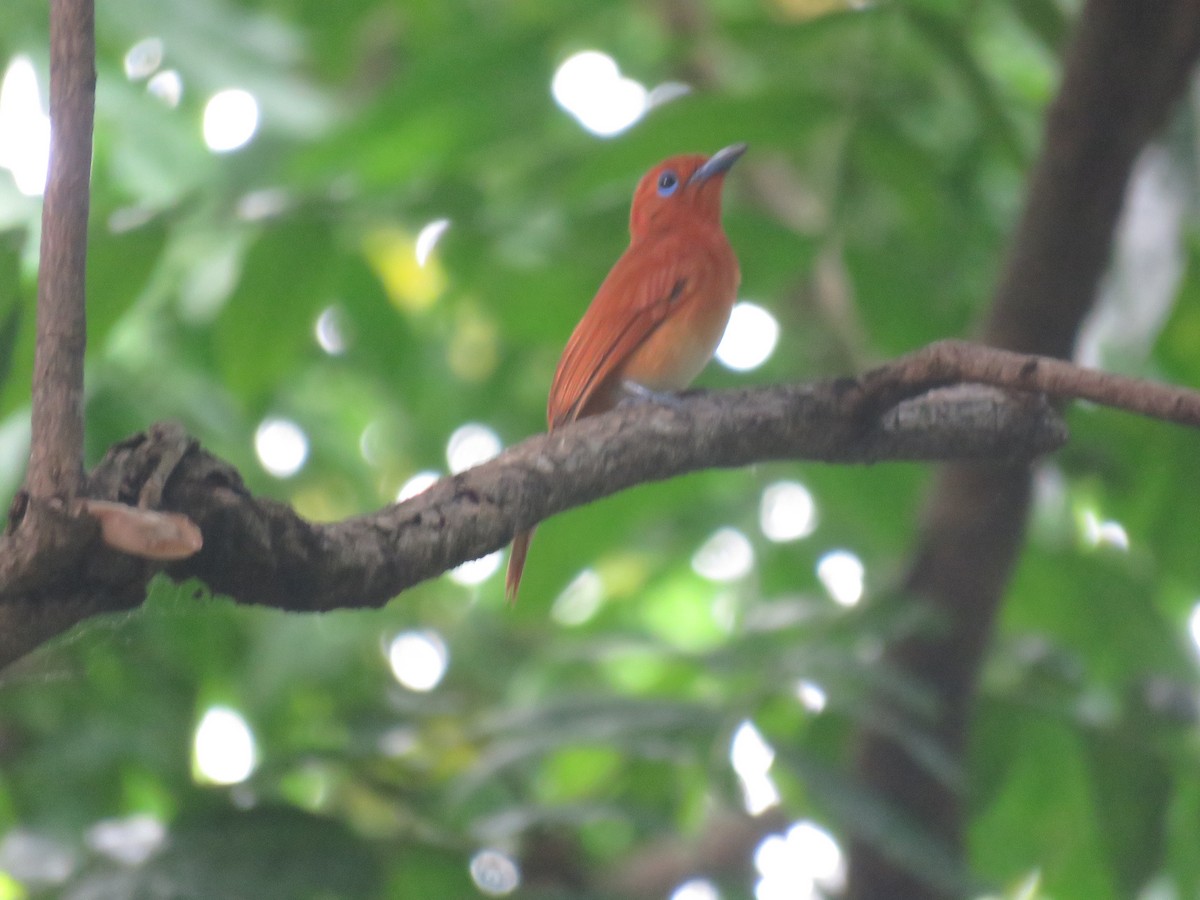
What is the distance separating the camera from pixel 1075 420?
169 inches

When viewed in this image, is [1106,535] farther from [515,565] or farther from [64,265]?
[64,265]

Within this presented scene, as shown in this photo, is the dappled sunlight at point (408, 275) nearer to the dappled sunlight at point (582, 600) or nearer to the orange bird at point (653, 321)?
the dappled sunlight at point (582, 600)

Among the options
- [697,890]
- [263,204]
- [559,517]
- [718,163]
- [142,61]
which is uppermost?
[142,61]

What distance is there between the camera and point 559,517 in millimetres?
4156

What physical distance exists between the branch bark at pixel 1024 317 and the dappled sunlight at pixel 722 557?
5.09 ft

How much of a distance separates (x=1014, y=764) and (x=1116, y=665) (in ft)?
1.52

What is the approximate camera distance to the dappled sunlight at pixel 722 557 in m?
6.04

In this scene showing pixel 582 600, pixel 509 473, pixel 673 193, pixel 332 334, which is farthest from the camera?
pixel 582 600

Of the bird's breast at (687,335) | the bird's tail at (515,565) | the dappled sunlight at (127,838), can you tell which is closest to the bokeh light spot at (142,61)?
the bird's breast at (687,335)

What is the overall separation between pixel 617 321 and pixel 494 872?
1717mm

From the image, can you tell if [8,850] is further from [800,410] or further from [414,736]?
[800,410]

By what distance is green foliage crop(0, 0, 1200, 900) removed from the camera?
3686 millimetres

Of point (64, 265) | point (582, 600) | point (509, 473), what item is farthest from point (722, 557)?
point (64, 265)

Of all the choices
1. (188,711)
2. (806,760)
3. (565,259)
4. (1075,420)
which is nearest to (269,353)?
(565,259)
